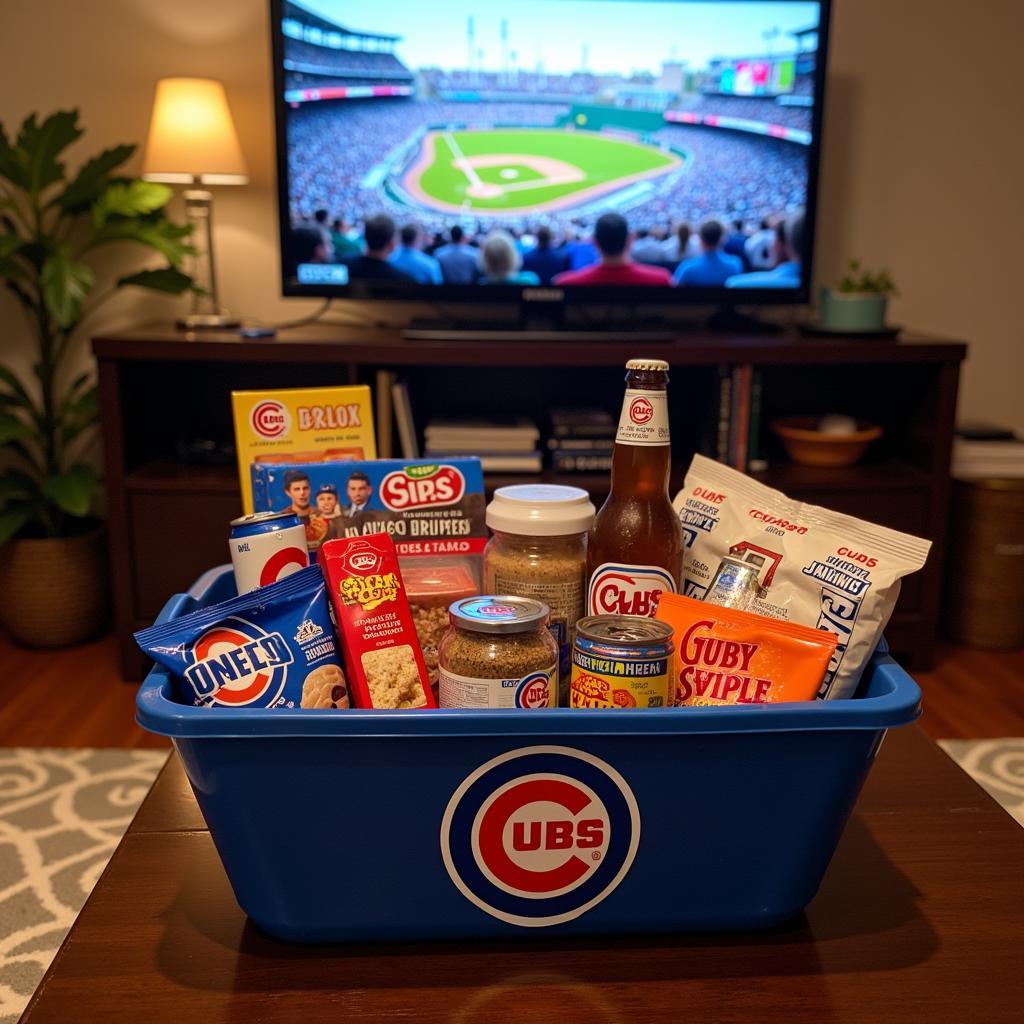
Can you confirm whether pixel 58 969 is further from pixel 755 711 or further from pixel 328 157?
pixel 328 157

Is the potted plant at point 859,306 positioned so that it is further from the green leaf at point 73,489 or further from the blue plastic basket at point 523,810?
the blue plastic basket at point 523,810

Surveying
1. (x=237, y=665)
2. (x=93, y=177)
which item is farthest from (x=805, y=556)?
(x=93, y=177)

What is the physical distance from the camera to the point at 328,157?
2484 mm

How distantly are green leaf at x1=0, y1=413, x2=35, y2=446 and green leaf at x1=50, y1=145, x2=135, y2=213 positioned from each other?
51 cm

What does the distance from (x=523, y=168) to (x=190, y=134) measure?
768 mm

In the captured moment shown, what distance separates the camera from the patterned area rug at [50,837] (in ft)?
4.92

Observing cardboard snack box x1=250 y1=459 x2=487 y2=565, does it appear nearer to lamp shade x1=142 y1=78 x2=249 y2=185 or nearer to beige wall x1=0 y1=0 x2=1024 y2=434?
lamp shade x1=142 y1=78 x2=249 y2=185

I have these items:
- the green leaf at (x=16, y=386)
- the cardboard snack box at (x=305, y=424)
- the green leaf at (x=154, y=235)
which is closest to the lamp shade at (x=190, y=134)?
the green leaf at (x=154, y=235)

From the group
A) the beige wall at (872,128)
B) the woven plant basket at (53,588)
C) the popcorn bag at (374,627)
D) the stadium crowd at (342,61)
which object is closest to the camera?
the popcorn bag at (374,627)

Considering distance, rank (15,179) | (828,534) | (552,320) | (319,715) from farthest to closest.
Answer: (552,320)
(15,179)
(828,534)
(319,715)

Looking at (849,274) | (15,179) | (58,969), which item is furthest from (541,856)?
(849,274)

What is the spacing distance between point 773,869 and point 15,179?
240cm

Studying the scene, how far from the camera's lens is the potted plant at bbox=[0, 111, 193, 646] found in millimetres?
2402

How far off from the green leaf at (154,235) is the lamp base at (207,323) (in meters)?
0.15
